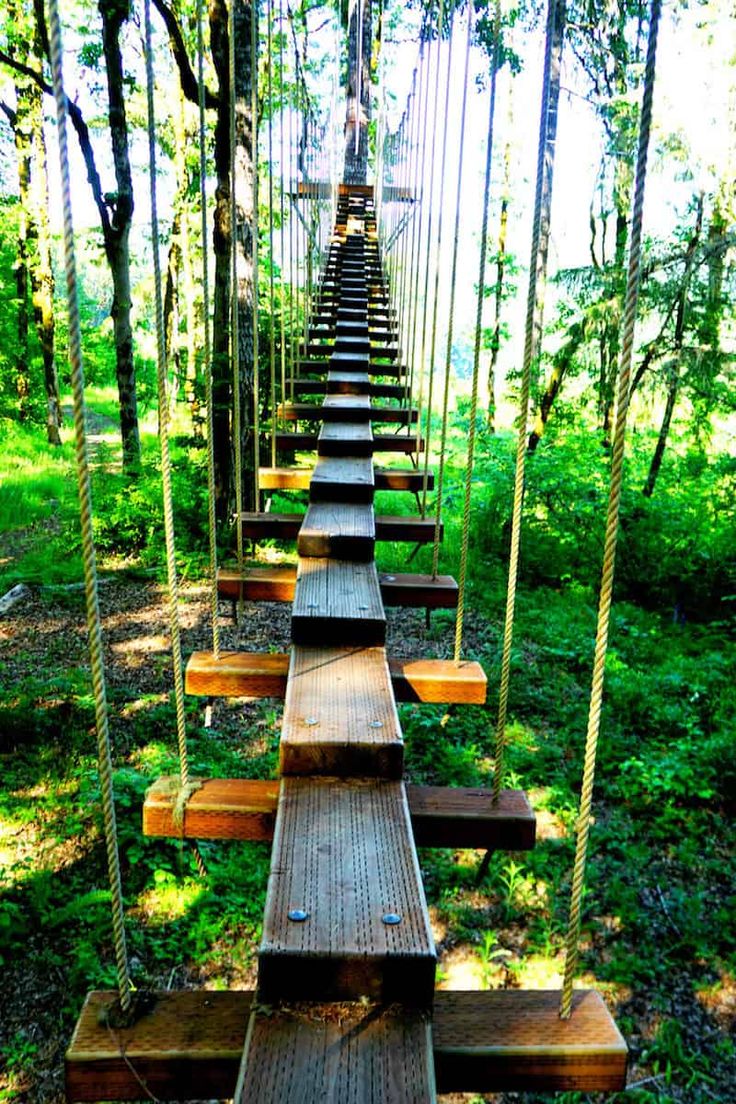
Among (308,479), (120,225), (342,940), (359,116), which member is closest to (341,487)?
(308,479)

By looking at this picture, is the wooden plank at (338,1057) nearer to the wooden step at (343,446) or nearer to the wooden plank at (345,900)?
the wooden plank at (345,900)

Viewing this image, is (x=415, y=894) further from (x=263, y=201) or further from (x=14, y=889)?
(x=263, y=201)

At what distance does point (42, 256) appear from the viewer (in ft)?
39.5

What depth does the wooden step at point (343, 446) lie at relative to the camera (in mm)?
3688

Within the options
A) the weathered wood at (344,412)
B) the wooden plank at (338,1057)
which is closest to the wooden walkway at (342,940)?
the wooden plank at (338,1057)

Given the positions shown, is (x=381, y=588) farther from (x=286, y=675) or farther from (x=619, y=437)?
(x=619, y=437)

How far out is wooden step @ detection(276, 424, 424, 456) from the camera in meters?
3.69

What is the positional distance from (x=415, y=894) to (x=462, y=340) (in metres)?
45.3

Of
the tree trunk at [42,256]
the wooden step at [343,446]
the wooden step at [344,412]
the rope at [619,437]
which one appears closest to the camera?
the rope at [619,437]

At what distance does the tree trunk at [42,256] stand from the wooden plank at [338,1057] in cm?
1291

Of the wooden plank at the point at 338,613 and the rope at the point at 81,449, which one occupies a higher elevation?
the rope at the point at 81,449

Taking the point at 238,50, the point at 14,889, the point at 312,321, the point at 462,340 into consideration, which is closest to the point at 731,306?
the point at 312,321

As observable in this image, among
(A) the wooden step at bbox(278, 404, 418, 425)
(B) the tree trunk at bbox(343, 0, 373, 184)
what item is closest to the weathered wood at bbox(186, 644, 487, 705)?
(A) the wooden step at bbox(278, 404, 418, 425)

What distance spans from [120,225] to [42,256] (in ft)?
13.8
